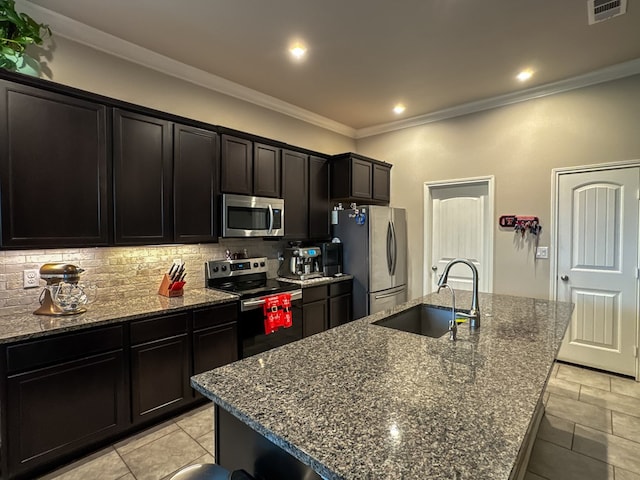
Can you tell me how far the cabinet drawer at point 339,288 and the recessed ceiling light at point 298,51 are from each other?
2383 millimetres

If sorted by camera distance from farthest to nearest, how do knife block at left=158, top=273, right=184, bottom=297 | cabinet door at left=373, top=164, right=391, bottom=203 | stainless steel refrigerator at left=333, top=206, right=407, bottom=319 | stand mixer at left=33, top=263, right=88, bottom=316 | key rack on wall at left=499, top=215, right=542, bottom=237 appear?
cabinet door at left=373, top=164, right=391, bottom=203
stainless steel refrigerator at left=333, top=206, right=407, bottom=319
key rack on wall at left=499, top=215, right=542, bottom=237
knife block at left=158, top=273, right=184, bottom=297
stand mixer at left=33, top=263, right=88, bottom=316

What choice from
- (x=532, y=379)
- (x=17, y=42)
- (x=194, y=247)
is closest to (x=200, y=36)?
(x=17, y=42)

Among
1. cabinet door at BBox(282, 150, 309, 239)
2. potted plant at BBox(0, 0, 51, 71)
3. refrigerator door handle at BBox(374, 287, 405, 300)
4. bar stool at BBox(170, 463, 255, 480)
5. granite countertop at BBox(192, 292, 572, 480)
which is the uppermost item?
potted plant at BBox(0, 0, 51, 71)

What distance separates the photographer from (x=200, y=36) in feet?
8.77

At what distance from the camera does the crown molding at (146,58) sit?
2.41m

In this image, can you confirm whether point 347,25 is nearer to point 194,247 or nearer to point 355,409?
point 194,247

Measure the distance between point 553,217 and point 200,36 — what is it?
3.87 metres

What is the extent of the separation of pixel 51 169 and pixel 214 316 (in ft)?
4.95

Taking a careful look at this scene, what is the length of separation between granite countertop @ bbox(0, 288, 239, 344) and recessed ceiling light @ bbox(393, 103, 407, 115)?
3060mm

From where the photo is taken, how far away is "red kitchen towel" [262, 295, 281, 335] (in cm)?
307

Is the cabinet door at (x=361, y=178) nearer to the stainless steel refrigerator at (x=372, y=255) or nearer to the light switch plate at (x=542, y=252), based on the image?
the stainless steel refrigerator at (x=372, y=255)

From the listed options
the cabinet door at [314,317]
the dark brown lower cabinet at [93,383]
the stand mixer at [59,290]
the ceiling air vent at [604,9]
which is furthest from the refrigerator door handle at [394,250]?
the stand mixer at [59,290]

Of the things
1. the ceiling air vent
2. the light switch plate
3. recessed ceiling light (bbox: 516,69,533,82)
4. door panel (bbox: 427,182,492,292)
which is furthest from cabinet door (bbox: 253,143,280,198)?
the light switch plate

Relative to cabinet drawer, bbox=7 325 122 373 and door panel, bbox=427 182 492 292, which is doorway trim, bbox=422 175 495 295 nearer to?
door panel, bbox=427 182 492 292
